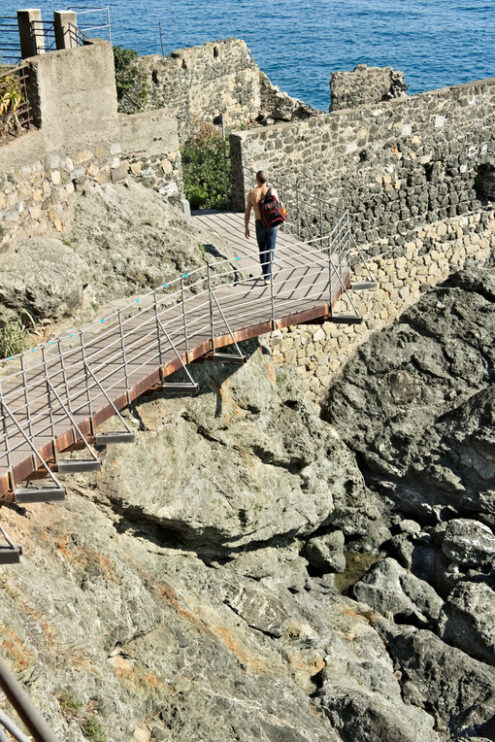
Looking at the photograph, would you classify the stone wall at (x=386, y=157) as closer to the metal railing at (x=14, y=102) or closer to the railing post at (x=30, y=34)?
the railing post at (x=30, y=34)

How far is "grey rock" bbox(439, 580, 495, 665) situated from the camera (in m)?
18.5

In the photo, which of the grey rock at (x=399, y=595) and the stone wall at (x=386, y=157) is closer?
the grey rock at (x=399, y=595)

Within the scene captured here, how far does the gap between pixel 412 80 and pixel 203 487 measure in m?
Result: 65.2

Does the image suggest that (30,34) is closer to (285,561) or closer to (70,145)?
(70,145)

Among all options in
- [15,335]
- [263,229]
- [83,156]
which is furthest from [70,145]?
[15,335]

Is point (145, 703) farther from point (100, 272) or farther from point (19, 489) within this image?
point (100, 272)

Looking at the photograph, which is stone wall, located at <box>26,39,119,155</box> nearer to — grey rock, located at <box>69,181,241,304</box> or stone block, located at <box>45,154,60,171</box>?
stone block, located at <box>45,154,60,171</box>

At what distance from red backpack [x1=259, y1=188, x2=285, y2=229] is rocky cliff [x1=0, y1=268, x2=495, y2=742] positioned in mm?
1996

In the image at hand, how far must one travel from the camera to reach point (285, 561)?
1925cm

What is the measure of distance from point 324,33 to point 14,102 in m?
77.6

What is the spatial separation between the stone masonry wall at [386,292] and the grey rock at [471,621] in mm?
4738

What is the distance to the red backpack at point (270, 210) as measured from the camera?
16.7 meters

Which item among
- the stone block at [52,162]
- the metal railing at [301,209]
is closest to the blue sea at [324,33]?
the metal railing at [301,209]

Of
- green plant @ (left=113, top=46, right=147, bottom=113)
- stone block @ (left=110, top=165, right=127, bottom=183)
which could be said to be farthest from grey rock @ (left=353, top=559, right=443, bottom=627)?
green plant @ (left=113, top=46, right=147, bottom=113)
